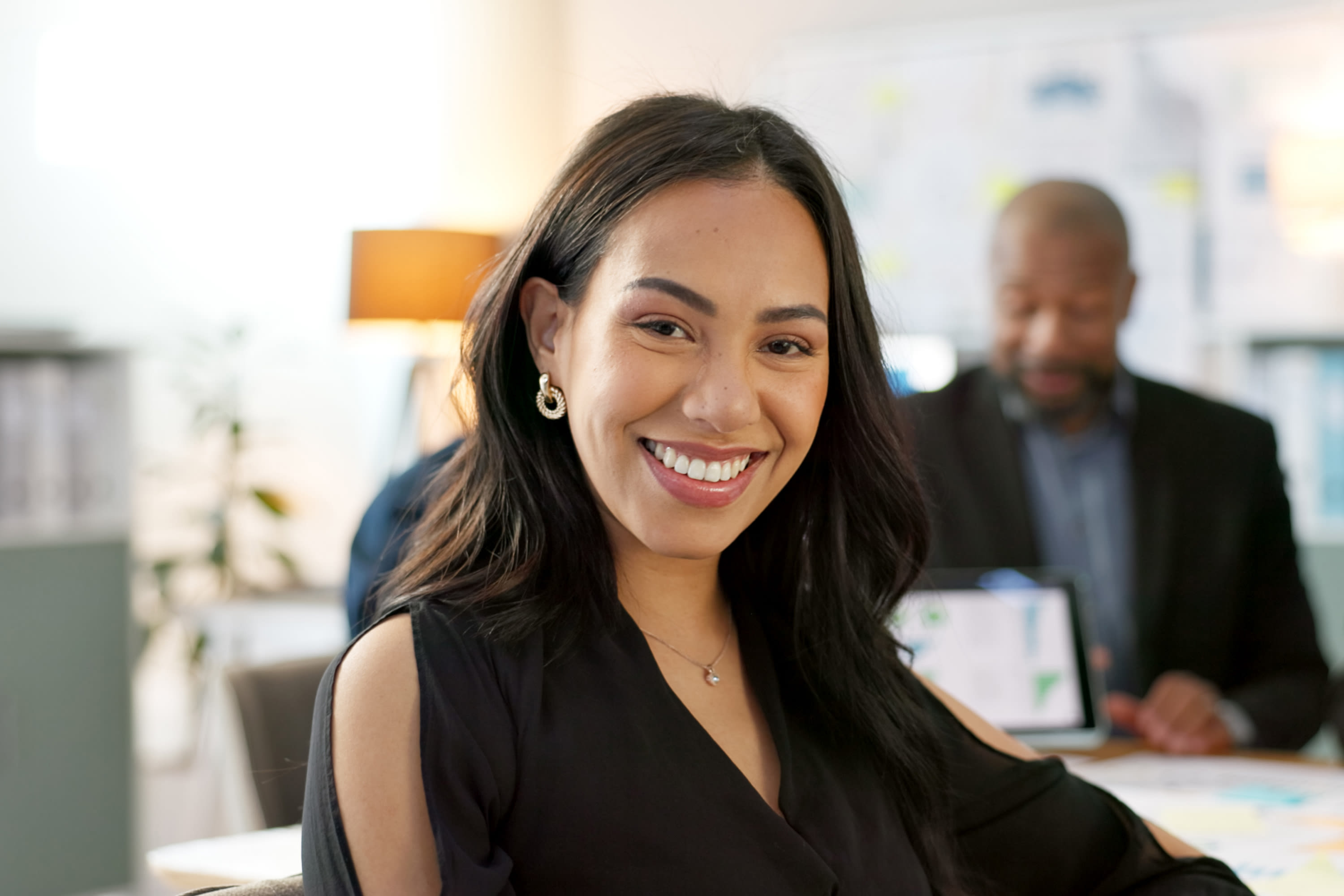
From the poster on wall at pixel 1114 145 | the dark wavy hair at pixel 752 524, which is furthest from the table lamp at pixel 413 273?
the dark wavy hair at pixel 752 524

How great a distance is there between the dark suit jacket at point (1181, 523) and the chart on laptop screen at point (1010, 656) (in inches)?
22.5

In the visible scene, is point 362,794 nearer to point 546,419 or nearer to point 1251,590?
point 546,419

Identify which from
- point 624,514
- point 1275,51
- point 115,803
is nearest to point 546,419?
point 624,514

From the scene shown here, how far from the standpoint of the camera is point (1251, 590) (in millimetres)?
2744

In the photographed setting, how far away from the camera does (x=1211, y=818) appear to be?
5.99 ft

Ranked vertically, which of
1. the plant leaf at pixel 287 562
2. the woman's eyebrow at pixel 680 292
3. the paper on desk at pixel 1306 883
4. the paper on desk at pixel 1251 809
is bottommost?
the plant leaf at pixel 287 562

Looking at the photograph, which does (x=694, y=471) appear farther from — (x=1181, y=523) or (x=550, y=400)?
(x=1181, y=523)

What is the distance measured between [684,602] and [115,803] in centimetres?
268

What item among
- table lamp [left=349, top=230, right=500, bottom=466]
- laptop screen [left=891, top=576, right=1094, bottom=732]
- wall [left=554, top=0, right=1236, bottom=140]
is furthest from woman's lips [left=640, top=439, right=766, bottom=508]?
wall [left=554, top=0, right=1236, bottom=140]

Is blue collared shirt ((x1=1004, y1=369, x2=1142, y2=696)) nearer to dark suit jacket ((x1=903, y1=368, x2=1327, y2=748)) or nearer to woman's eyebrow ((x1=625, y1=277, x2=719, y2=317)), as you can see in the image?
dark suit jacket ((x1=903, y1=368, x2=1327, y2=748))

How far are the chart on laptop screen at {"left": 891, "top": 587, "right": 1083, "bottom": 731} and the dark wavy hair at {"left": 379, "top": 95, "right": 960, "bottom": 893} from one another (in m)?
0.68

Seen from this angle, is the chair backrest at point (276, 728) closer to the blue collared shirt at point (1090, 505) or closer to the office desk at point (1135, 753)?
the office desk at point (1135, 753)

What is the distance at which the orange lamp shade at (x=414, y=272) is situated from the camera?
3.64 metres

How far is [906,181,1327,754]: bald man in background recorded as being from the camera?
275 cm
